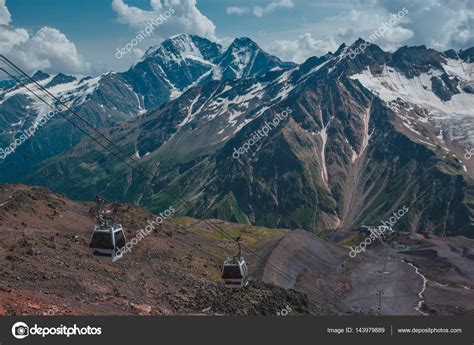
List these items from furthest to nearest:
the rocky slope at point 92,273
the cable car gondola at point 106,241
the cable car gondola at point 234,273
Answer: the cable car gondola at point 234,273
the rocky slope at point 92,273
the cable car gondola at point 106,241

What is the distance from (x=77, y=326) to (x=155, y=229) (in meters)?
93.6

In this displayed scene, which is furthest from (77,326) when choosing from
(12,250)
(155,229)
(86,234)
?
(155,229)

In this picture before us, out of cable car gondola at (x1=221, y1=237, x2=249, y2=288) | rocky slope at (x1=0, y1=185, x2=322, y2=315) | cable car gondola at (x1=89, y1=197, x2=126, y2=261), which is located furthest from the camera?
A: cable car gondola at (x1=221, y1=237, x2=249, y2=288)

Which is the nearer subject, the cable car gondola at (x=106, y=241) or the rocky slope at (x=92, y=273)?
the cable car gondola at (x=106, y=241)

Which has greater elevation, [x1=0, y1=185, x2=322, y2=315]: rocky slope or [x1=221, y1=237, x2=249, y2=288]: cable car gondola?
[x1=221, y1=237, x2=249, y2=288]: cable car gondola

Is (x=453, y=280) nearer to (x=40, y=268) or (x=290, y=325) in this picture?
(x=40, y=268)

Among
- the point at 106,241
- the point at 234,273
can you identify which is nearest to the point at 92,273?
the point at 234,273

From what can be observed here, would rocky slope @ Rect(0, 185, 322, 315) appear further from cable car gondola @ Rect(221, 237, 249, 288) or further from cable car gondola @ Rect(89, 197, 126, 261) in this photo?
cable car gondola @ Rect(221, 237, 249, 288)

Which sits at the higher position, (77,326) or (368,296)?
(77,326)

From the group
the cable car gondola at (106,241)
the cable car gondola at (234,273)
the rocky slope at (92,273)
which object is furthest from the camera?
the cable car gondola at (234,273)

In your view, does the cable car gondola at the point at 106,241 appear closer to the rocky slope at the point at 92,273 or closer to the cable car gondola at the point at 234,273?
the rocky slope at the point at 92,273

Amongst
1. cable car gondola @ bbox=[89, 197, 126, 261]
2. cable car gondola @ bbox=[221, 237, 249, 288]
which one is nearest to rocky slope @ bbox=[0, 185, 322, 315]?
cable car gondola @ bbox=[89, 197, 126, 261]

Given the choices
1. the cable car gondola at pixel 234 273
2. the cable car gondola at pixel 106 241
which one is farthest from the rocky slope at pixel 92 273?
the cable car gondola at pixel 234 273

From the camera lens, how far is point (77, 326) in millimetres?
27547
